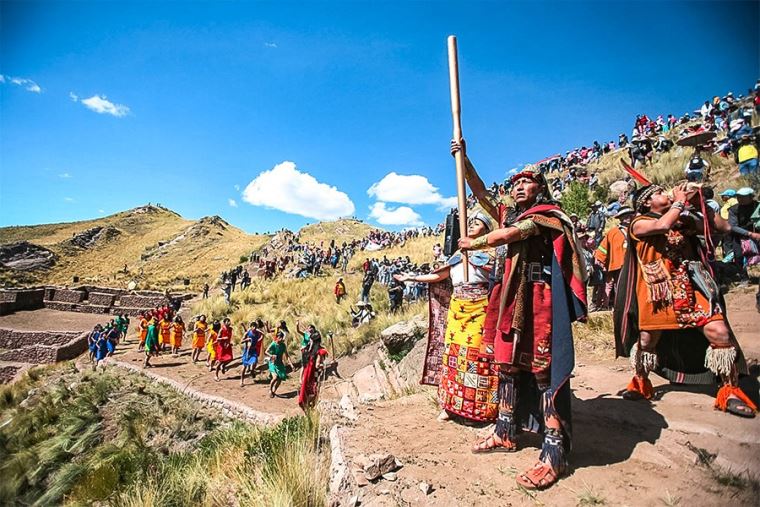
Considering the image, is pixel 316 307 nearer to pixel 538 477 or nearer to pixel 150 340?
pixel 150 340

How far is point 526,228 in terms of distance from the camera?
101 inches

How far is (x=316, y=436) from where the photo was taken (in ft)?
11.8

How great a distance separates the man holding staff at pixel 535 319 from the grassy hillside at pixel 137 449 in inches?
62.6

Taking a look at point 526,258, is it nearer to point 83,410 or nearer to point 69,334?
point 83,410

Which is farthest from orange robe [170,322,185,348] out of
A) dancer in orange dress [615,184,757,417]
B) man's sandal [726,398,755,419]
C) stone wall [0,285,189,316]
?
man's sandal [726,398,755,419]

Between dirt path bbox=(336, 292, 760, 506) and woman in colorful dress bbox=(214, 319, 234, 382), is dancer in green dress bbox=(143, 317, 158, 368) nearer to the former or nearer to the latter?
woman in colorful dress bbox=(214, 319, 234, 382)

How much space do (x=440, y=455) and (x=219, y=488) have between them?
214 centimetres

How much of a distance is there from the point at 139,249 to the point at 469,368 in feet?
297

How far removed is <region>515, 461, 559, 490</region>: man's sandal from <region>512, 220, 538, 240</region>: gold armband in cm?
148

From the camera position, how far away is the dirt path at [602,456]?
224 cm

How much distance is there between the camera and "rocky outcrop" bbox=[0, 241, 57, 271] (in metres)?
54.2

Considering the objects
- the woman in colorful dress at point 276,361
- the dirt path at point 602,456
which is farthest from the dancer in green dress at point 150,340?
the dirt path at point 602,456

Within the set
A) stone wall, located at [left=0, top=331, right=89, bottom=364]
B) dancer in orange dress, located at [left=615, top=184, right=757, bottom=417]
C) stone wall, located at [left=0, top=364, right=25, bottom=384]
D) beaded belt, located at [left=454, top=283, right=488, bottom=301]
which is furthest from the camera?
stone wall, located at [left=0, top=331, right=89, bottom=364]

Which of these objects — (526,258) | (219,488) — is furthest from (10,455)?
(526,258)
